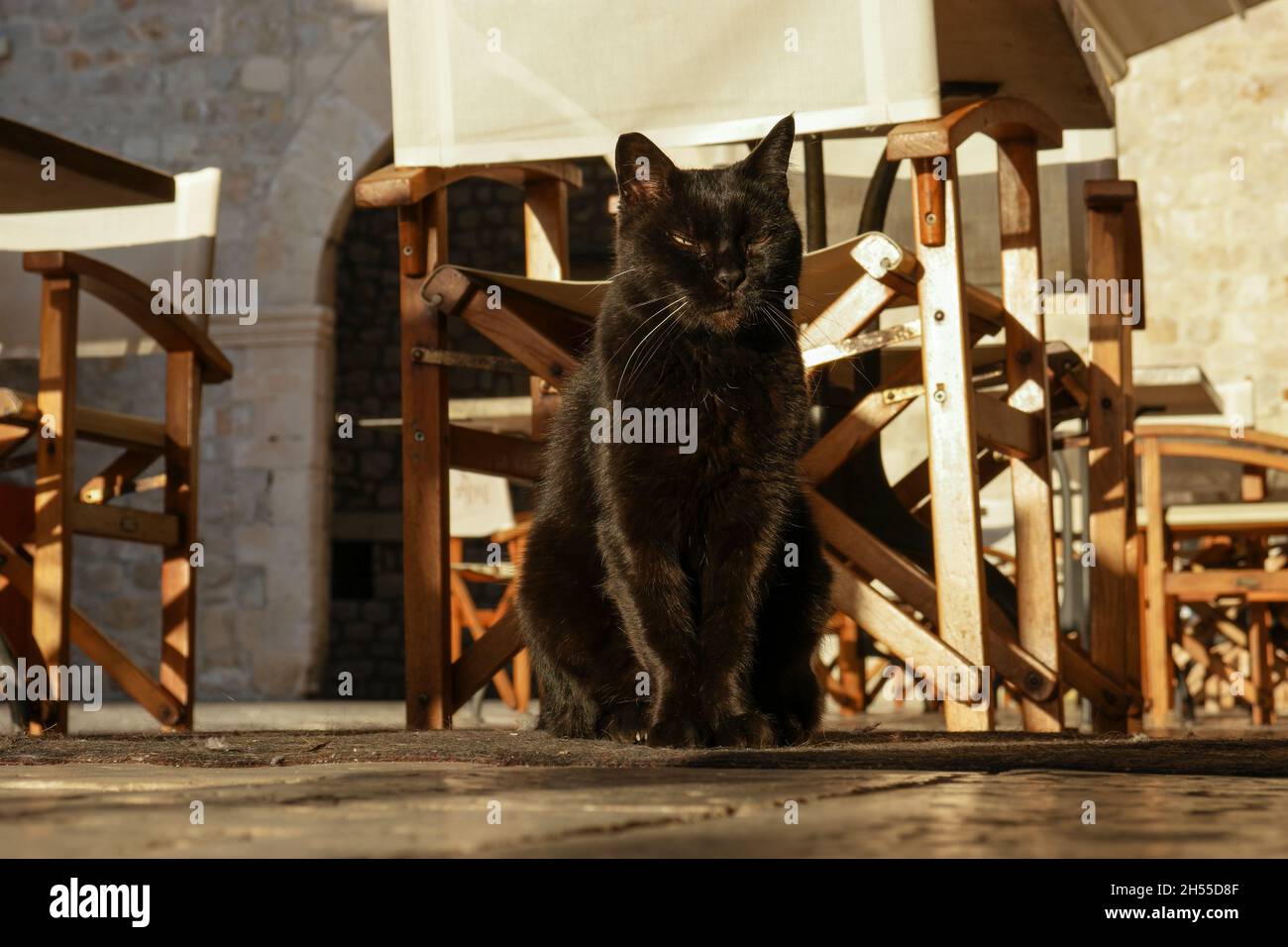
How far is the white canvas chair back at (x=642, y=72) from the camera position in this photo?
2.33m

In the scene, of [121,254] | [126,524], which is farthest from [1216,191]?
[126,524]

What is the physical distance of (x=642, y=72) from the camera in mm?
2523

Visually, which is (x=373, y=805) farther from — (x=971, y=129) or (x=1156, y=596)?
(x=1156, y=596)

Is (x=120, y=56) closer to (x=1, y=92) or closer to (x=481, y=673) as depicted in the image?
(x=1, y=92)

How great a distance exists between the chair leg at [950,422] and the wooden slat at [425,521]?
2.62 ft

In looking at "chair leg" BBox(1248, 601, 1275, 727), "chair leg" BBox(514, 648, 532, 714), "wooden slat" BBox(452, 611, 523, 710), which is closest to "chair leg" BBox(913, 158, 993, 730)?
"wooden slat" BBox(452, 611, 523, 710)

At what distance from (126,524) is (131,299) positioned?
1.46 ft

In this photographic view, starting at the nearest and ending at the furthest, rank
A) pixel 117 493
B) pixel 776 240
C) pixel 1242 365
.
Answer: pixel 776 240, pixel 117 493, pixel 1242 365

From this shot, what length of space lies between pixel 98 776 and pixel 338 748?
47 cm

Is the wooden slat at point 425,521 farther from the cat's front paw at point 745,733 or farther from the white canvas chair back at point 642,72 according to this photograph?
the cat's front paw at point 745,733

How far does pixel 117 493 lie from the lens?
334 cm

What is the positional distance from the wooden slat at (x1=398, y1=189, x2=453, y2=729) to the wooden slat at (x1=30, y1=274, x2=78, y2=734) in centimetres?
63

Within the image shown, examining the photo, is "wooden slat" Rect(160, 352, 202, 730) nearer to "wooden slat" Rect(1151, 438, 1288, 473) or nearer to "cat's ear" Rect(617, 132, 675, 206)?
"cat's ear" Rect(617, 132, 675, 206)
